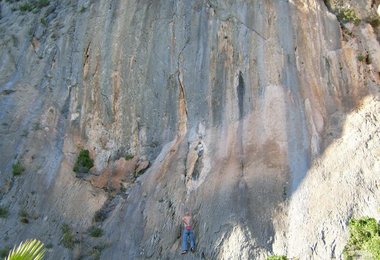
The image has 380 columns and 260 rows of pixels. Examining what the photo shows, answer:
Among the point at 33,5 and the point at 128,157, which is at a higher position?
the point at 33,5

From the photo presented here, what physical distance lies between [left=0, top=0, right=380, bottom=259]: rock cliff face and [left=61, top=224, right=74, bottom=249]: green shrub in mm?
139

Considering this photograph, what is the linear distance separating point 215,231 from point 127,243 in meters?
2.93

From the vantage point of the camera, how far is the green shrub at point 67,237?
16.4 m

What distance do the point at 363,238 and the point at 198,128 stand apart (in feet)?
21.9

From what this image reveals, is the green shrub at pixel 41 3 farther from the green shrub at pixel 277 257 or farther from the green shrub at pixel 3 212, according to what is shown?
the green shrub at pixel 277 257

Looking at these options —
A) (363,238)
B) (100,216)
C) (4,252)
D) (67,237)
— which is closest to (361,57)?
(363,238)

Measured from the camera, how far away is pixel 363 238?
13.0 meters

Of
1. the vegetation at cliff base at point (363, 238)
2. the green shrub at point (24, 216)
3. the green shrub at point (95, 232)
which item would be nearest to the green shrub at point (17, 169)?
the green shrub at point (24, 216)

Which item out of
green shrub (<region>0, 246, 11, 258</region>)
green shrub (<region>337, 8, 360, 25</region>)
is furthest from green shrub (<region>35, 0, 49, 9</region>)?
green shrub (<region>337, 8, 360, 25</region>)

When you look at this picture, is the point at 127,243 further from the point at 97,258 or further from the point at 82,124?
the point at 82,124

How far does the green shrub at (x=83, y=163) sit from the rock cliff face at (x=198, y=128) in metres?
0.25

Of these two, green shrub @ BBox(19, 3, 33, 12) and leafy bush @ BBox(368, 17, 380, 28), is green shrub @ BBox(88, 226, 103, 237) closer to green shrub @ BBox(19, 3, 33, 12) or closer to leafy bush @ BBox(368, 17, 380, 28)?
leafy bush @ BBox(368, 17, 380, 28)

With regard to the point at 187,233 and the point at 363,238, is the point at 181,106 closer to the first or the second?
the point at 187,233

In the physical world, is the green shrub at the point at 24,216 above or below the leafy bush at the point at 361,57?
below
